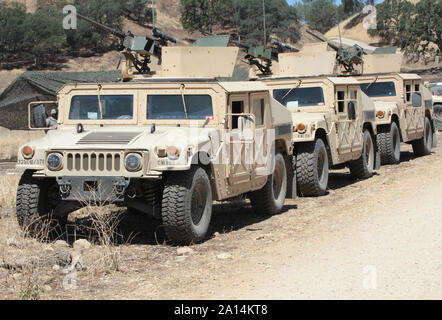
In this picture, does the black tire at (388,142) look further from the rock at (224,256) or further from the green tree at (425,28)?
the green tree at (425,28)

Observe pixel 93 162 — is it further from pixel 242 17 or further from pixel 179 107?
pixel 242 17

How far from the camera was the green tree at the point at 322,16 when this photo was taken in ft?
286

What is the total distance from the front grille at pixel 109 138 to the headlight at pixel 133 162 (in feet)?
0.89

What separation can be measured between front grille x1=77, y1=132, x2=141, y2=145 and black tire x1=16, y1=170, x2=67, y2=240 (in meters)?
0.64

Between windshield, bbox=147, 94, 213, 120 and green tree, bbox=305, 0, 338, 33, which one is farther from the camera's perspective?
green tree, bbox=305, 0, 338, 33

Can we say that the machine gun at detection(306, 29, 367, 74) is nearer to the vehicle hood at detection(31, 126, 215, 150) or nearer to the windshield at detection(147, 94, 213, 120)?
the windshield at detection(147, 94, 213, 120)

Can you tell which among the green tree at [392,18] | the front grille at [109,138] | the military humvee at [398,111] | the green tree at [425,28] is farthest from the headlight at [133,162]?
the green tree at [392,18]

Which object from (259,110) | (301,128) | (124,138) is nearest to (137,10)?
(301,128)

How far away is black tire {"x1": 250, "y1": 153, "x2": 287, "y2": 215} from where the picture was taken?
10055mm

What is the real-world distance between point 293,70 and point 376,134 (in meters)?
1.99

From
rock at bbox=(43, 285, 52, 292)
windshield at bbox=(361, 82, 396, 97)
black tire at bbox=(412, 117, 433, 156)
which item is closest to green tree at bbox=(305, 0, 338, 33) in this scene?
black tire at bbox=(412, 117, 433, 156)

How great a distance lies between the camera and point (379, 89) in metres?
16.3

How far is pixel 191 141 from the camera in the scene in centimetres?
793
